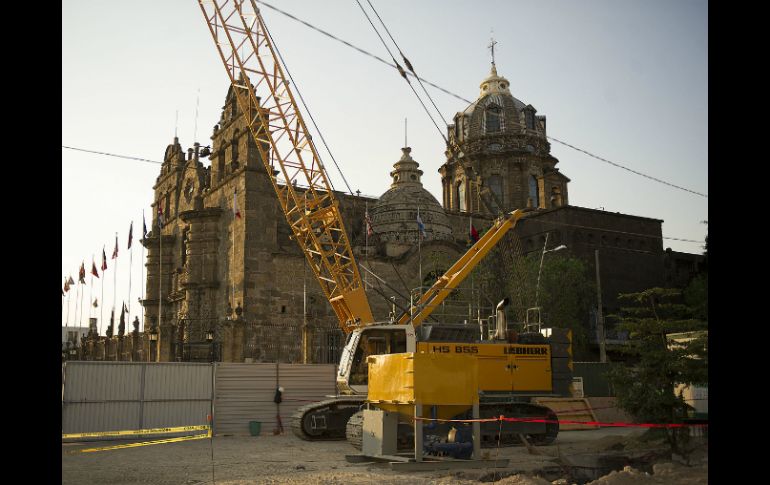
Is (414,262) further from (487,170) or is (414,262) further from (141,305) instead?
(487,170)

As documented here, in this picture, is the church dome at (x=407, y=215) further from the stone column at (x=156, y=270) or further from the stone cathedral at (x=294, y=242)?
the stone column at (x=156, y=270)

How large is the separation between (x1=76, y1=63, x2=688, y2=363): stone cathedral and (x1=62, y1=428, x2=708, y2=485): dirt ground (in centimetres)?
777

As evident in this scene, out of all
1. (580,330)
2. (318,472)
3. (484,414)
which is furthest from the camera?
(580,330)

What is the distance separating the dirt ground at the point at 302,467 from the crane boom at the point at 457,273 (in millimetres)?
5733

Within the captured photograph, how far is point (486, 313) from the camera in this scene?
4044cm

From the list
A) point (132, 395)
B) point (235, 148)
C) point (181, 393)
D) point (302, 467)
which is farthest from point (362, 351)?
point (235, 148)

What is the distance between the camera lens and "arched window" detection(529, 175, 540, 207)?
6101 cm

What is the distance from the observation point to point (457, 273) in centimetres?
2205

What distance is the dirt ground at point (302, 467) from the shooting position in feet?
34.8

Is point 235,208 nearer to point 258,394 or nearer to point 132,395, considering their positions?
point 258,394

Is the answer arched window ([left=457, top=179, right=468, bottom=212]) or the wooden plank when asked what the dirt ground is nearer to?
the wooden plank

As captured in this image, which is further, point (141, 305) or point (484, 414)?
point (141, 305)

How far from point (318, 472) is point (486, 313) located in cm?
2935
